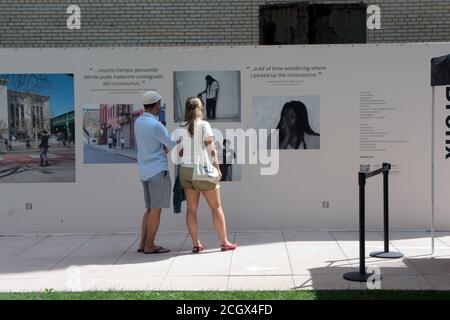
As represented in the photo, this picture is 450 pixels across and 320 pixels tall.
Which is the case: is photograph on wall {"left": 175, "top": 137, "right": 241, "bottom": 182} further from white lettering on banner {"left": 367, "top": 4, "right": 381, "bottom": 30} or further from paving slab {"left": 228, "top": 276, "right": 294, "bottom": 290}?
white lettering on banner {"left": 367, "top": 4, "right": 381, "bottom": 30}

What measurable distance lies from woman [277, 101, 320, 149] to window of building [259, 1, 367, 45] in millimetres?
3812

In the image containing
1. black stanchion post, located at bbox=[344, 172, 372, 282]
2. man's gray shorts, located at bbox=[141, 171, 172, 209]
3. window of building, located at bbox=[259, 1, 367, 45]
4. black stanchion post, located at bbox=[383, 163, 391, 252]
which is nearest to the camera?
black stanchion post, located at bbox=[344, 172, 372, 282]

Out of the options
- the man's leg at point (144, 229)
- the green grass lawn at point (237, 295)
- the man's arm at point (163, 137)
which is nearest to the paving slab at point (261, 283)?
the green grass lawn at point (237, 295)

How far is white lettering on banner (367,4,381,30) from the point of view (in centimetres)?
1212

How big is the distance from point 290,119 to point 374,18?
492 cm

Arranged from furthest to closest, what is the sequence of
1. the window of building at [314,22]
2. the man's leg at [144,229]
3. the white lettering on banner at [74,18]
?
the white lettering on banner at [74,18] → the window of building at [314,22] → the man's leg at [144,229]

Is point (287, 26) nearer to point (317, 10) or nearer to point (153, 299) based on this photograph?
point (317, 10)

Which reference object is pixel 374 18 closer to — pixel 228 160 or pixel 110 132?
pixel 228 160

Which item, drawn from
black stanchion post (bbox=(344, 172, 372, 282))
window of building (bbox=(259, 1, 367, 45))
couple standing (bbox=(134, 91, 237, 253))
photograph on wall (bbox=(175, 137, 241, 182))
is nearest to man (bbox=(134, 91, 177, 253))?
couple standing (bbox=(134, 91, 237, 253))

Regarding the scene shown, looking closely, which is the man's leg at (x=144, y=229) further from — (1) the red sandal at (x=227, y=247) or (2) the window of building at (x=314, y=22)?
(2) the window of building at (x=314, y=22)

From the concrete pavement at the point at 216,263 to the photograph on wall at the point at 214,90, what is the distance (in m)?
1.75

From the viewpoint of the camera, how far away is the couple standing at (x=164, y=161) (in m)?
6.90

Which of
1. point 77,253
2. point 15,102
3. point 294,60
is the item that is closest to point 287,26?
point 294,60

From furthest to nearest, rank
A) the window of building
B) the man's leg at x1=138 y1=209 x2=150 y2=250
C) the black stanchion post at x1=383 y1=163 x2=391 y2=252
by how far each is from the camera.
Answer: the window of building → the man's leg at x1=138 y1=209 x2=150 y2=250 → the black stanchion post at x1=383 y1=163 x2=391 y2=252
